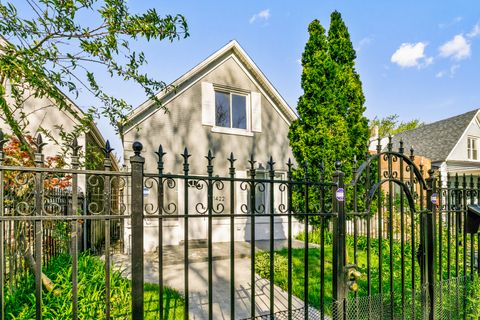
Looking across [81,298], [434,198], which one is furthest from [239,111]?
[81,298]

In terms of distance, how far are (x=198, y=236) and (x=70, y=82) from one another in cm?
707

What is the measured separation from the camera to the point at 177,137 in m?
9.42

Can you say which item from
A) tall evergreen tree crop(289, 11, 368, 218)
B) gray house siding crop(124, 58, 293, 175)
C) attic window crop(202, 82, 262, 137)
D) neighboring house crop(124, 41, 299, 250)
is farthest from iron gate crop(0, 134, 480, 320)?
attic window crop(202, 82, 262, 137)

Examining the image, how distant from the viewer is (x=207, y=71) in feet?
32.8

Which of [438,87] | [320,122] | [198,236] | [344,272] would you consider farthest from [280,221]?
[438,87]

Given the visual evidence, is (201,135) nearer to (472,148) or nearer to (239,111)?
(239,111)

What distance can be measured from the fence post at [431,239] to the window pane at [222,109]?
779 cm

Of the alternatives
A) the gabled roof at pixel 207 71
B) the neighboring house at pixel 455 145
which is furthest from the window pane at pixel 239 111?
the neighboring house at pixel 455 145

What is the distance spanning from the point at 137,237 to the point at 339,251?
1.92 metres

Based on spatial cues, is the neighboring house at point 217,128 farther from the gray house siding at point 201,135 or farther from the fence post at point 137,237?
the fence post at point 137,237

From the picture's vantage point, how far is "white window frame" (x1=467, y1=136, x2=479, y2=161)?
17.6 m

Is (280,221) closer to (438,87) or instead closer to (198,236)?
(198,236)

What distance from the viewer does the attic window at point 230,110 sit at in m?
10.5

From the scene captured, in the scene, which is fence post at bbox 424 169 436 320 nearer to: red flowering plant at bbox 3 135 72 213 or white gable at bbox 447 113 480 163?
red flowering plant at bbox 3 135 72 213
